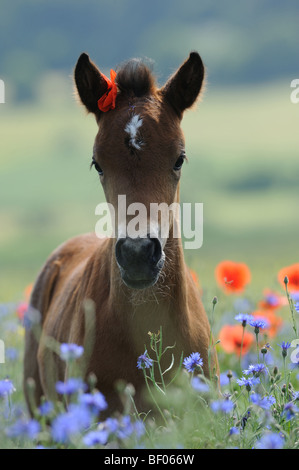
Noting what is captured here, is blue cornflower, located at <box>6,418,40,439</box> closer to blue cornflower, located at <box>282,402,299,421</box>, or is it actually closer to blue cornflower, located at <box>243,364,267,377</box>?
blue cornflower, located at <box>282,402,299,421</box>

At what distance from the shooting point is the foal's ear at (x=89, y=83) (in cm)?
402

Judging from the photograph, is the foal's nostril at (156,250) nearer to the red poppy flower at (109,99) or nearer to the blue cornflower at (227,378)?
the blue cornflower at (227,378)

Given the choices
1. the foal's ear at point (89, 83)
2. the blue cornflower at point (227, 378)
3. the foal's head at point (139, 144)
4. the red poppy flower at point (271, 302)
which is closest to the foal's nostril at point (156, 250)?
the foal's head at point (139, 144)

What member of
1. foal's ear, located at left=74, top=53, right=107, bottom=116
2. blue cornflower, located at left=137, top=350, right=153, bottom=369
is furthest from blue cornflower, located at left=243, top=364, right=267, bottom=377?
foal's ear, located at left=74, top=53, right=107, bottom=116

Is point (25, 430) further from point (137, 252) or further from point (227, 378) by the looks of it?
point (227, 378)

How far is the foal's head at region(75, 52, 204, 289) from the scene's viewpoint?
3.24 meters

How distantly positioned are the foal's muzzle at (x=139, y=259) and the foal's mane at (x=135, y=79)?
4.12 ft

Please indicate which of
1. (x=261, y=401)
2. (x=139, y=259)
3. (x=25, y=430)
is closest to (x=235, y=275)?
(x=139, y=259)

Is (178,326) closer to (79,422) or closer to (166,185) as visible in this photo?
(166,185)

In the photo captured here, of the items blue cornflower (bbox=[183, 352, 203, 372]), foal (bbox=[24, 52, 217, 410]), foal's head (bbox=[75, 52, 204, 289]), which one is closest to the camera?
blue cornflower (bbox=[183, 352, 203, 372])

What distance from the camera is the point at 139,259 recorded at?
10.3 ft

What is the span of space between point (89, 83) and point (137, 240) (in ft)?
4.87

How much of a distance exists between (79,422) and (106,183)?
6.70 feet
